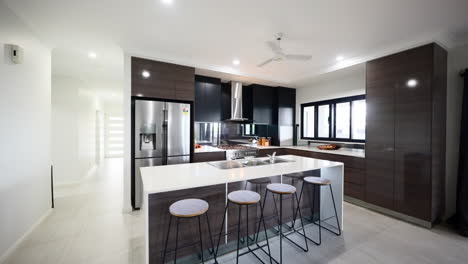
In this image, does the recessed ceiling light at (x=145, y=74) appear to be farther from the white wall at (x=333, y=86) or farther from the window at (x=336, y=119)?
the window at (x=336, y=119)

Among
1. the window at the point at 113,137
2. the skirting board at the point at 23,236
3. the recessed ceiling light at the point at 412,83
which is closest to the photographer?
the skirting board at the point at 23,236

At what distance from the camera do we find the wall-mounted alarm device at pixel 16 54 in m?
1.89

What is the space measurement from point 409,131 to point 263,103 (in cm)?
287

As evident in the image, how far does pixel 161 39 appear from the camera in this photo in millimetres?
2531

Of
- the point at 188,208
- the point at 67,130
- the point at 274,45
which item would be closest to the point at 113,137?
the point at 67,130

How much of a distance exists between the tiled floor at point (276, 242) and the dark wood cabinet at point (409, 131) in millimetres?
378

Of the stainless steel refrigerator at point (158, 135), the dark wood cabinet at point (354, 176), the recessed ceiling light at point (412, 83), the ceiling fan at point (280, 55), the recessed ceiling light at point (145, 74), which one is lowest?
the dark wood cabinet at point (354, 176)

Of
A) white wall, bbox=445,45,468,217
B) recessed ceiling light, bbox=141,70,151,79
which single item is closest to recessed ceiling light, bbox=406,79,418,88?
white wall, bbox=445,45,468,217

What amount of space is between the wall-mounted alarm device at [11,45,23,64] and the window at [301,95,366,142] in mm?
5227

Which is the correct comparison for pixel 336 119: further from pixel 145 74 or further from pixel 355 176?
pixel 145 74

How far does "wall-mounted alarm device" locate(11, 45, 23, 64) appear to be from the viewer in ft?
6.19

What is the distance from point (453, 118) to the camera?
2.60m

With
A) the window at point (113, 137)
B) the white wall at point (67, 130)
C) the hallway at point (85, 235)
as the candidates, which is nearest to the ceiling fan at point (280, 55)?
the hallway at point (85, 235)

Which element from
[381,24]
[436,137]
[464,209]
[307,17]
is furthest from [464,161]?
[307,17]
